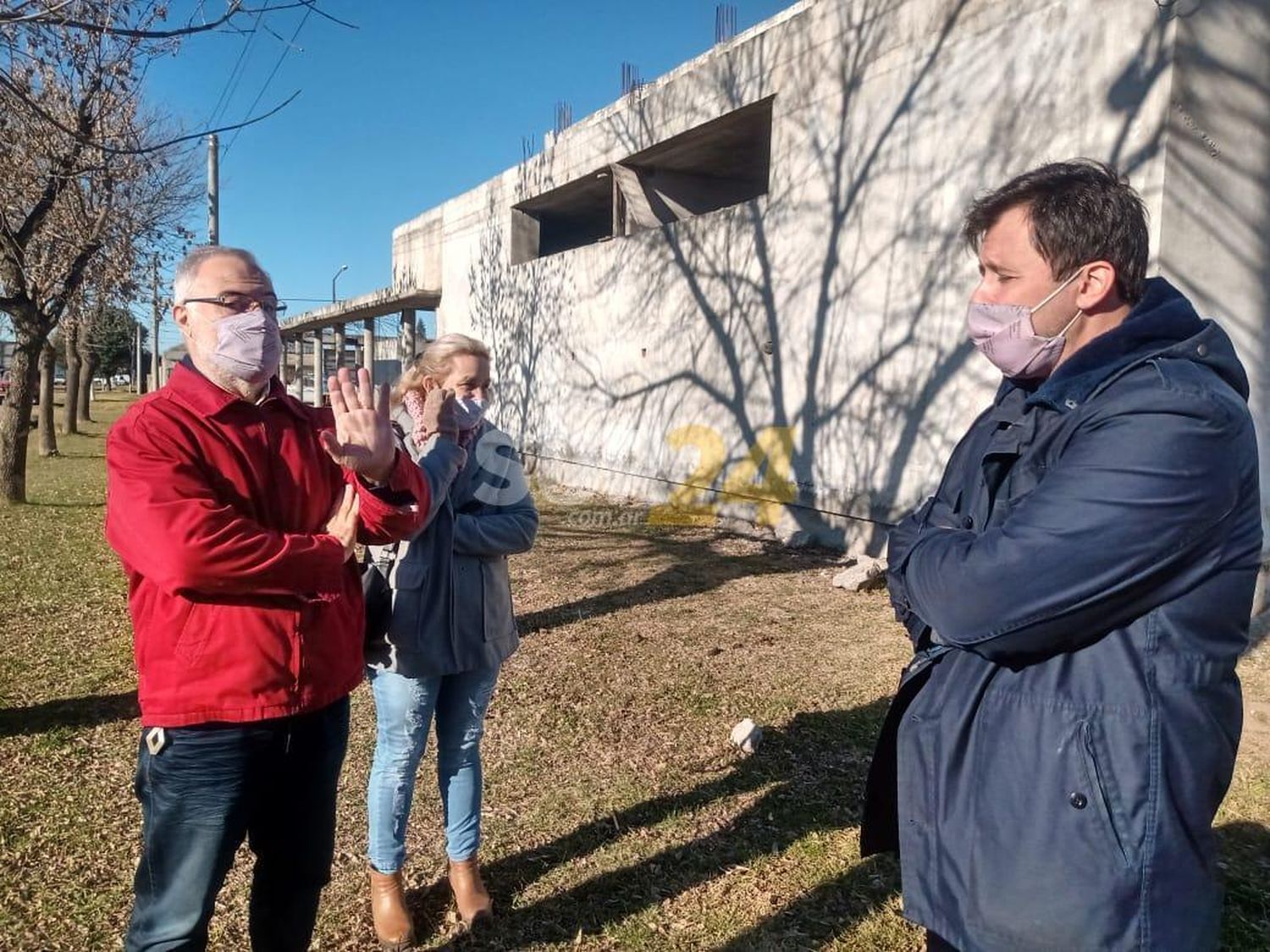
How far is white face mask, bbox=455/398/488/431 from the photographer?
269cm

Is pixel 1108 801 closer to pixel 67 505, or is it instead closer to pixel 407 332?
pixel 67 505

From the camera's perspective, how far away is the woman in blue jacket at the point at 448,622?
8.53 ft

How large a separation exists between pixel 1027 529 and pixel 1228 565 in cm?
30

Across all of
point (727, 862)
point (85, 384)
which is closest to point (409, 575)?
point (727, 862)

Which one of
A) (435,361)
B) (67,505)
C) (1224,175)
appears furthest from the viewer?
(67,505)

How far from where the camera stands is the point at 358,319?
82.2ft

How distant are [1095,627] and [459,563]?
193cm

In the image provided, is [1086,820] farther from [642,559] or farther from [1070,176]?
[642,559]

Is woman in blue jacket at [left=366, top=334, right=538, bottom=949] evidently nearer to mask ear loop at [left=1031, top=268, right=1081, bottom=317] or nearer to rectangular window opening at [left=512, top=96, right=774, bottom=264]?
mask ear loop at [left=1031, top=268, right=1081, bottom=317]

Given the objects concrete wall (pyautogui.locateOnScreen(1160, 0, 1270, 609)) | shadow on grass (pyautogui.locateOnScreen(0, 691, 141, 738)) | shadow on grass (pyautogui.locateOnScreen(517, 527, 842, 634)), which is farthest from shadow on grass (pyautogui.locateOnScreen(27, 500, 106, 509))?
concrete wall (pyautogui.locateOnScreen(1160, 0, 1270, 609))

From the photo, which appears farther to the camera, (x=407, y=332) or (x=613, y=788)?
(x=407, y=332)

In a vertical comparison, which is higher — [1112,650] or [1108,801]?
[1112,650]

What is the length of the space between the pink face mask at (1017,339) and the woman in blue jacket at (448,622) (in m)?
1.47

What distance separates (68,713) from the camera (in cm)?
451
